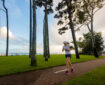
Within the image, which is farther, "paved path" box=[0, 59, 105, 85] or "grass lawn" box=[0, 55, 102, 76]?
"grass lawn" box=[0, 55, 102, 76]

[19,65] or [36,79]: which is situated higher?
[19,65]

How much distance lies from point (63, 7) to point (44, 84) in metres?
18.6

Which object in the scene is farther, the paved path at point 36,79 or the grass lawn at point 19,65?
the grass lawn at point 19,65

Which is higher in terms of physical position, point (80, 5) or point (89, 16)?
point (80, 5)

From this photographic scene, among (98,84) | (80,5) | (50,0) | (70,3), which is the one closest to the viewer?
(98,84)

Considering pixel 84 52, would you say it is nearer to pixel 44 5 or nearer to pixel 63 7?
pixel 63 7

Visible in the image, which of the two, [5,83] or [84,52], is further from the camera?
[84,52]

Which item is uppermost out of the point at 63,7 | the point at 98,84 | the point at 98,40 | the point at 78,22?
the point at 63,7

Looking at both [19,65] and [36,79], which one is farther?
[19,65]

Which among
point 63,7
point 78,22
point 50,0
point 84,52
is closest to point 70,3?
point 63,7

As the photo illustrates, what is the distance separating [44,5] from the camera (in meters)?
18.2

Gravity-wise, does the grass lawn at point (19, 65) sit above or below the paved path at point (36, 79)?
above

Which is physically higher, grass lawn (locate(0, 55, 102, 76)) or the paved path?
grass lawn (locate(0, 55, 102, 76))

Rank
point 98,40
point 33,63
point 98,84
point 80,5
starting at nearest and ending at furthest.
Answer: point 98,84 → point 33,63 → point 80,5 → point 98,40
